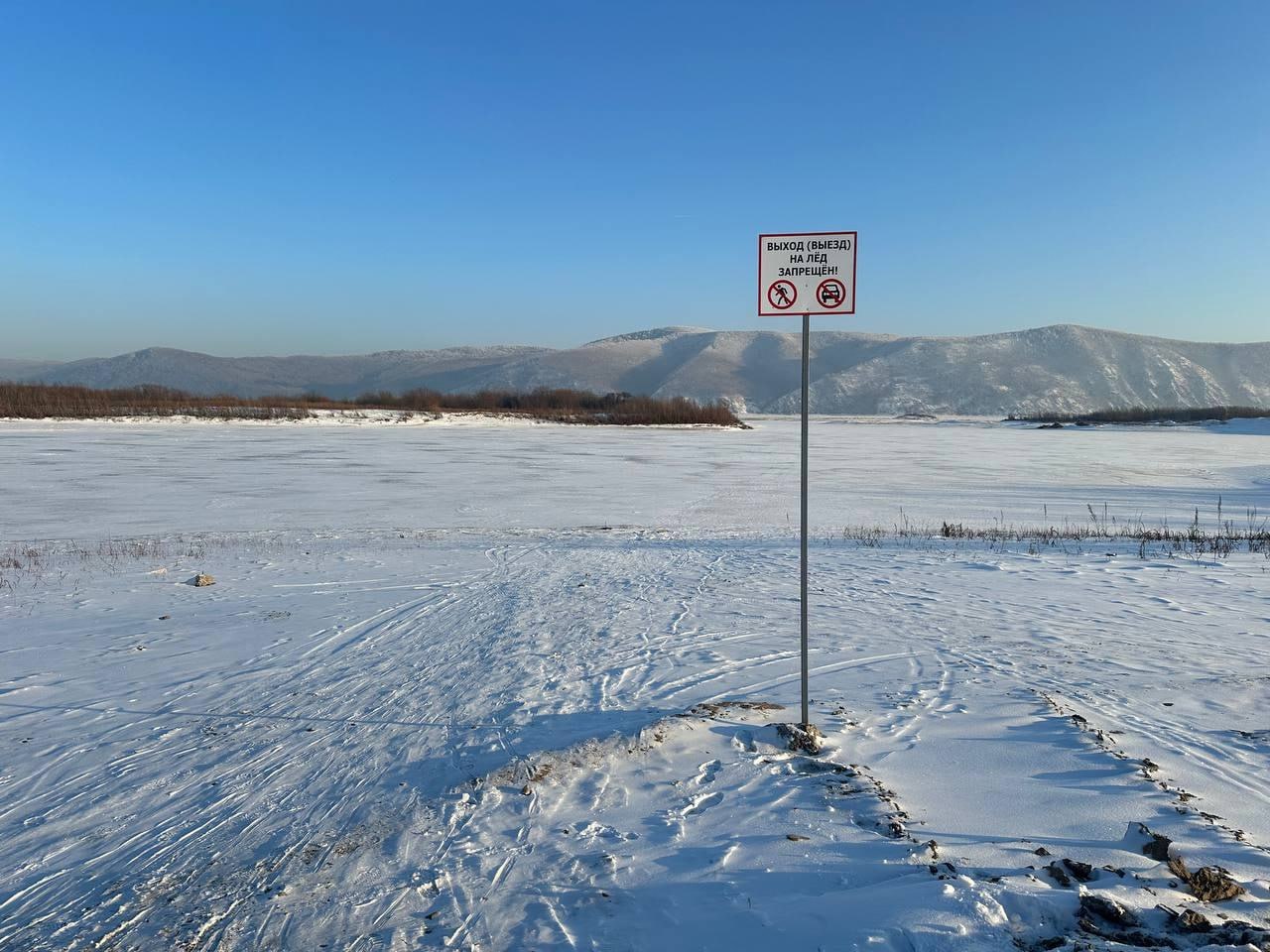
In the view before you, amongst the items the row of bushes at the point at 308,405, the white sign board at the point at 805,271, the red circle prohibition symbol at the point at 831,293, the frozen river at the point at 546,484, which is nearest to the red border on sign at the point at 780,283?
the white sign board at the point at 805,271

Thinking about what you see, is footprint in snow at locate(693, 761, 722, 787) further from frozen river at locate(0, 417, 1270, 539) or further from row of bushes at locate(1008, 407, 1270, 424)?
row of bushes at locate(1008, 407, 1270, 424)

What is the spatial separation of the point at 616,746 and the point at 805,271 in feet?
9.98

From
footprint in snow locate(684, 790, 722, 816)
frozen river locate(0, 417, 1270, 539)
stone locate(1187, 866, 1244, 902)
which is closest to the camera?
stone locate(1187, 866, 1244, 902)

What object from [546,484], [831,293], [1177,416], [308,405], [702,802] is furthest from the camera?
[1177,416]

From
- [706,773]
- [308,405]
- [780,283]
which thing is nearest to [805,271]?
[780,283]

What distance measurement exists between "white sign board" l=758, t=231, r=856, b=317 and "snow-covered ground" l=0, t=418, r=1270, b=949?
2.66 metres

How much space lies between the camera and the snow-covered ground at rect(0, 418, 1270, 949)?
307 centimetres

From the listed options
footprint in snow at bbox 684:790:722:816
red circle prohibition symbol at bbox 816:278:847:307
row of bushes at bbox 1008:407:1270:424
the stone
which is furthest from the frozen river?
row of bushes at bbox 1008:407:1270:424

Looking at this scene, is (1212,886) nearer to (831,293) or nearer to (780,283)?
(831,293)

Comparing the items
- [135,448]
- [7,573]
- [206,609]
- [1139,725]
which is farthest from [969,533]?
[135,448]

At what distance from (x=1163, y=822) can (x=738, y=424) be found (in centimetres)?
6799

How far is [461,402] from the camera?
8106 cm

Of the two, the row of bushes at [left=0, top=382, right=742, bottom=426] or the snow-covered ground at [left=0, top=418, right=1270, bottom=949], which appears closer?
the snow-covered ground at [left=0, top=418, right=1270, bottom=949]

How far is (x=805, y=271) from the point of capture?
14.8 ft
